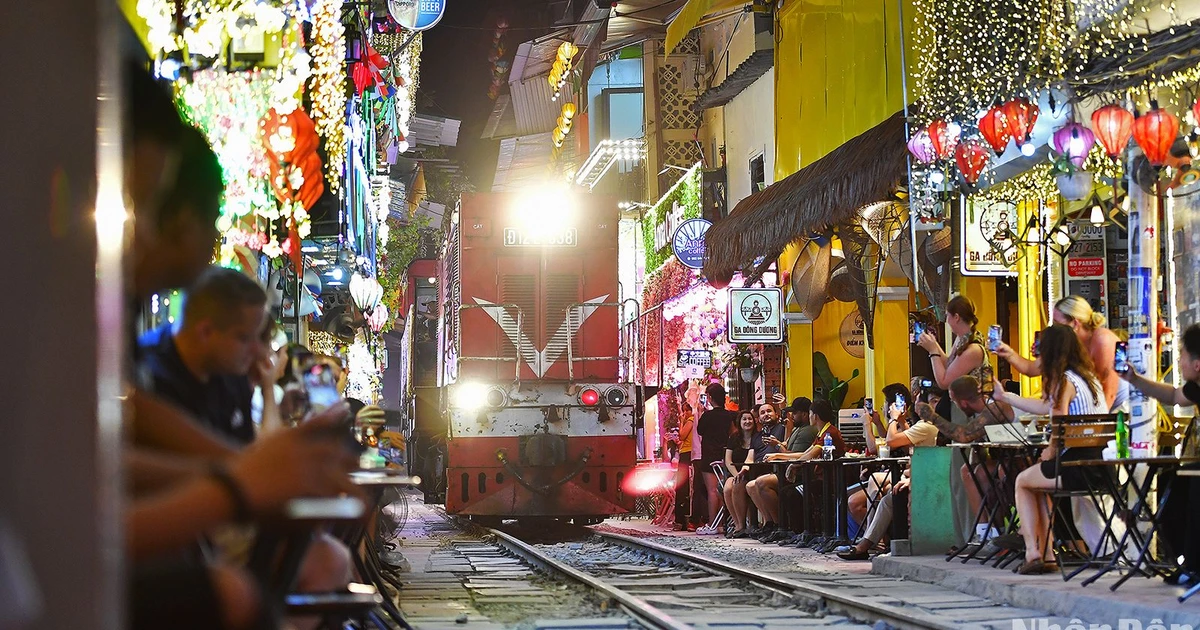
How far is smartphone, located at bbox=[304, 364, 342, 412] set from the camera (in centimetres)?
502

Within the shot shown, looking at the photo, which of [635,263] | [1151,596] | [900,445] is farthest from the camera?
[635,263]

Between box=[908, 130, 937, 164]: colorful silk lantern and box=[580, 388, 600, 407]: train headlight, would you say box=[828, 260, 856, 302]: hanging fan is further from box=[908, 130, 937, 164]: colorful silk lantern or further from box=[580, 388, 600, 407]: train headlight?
box=[908, 130, 937, 164]: colorful silk lantern

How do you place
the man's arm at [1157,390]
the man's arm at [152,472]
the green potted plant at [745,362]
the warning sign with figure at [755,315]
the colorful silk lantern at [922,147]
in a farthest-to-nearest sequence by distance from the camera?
1. the green potted plant at [745,362]
2. the warning sign with figure at [755,315]
3. the colorful silk lantern at [922,147]
4. the man's arm at [1157,390]
5. the man's arm at [152,472]

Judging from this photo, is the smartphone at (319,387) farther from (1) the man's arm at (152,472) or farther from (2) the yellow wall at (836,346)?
(2) the yellow wall at (836,346)

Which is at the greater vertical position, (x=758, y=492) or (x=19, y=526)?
(x=19, y=526)

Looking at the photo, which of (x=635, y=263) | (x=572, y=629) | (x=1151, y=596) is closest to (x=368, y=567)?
(x=572, y=629)

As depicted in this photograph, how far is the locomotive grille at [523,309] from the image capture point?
1806 centimetres

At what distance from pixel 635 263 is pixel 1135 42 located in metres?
23.0

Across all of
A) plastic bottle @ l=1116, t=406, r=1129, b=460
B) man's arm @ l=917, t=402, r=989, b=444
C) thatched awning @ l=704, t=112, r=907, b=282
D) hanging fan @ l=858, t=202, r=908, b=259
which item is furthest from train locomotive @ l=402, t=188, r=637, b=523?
plastic bottle @ l=1116, t=406, r=1129, b=460

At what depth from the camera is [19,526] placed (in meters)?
1.03

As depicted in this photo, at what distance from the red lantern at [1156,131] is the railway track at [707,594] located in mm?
3730

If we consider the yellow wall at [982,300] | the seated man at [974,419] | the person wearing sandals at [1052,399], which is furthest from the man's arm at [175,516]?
the yellow wall at [982,300]

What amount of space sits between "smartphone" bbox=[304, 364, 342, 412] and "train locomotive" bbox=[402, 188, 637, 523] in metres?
11.9

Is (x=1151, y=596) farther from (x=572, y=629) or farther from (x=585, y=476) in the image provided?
(x=585, y=476)
